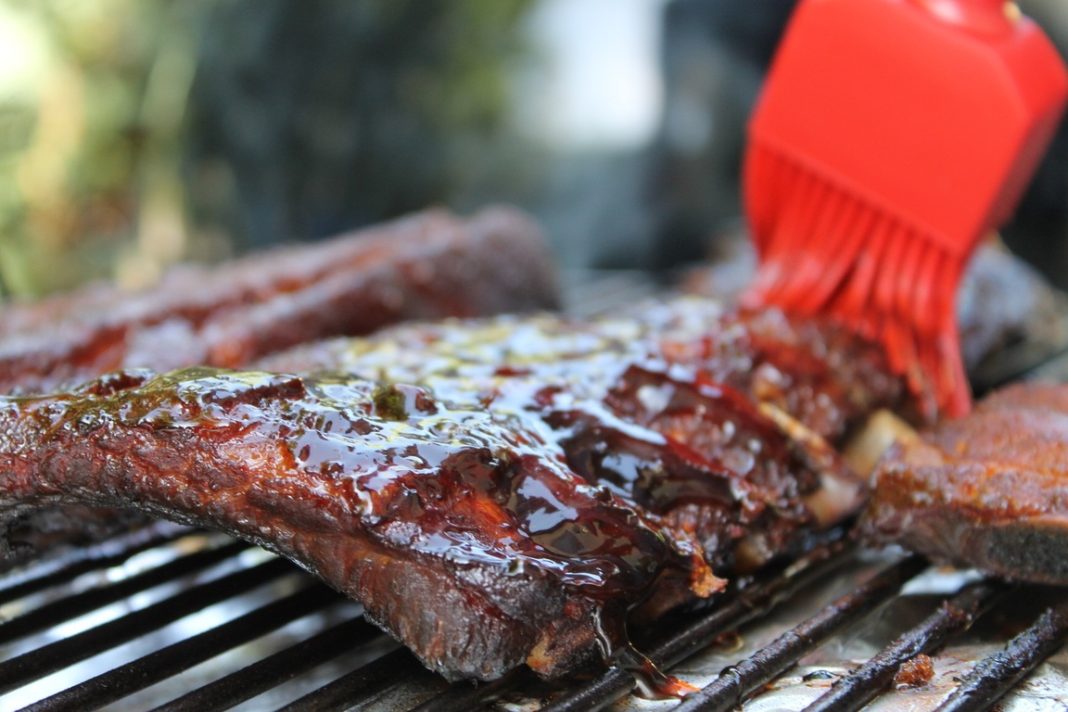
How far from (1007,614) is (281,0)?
5686mm

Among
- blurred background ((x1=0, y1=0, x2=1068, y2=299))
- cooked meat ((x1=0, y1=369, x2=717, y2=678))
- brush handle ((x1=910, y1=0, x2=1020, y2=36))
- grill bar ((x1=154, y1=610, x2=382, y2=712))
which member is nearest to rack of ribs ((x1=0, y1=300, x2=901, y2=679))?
cooked meat ((x1=0, y1=369, x2=717, y2=678))

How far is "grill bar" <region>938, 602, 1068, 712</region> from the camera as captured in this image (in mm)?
1876

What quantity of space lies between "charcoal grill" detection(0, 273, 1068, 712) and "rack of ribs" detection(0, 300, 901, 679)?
14 centimetres

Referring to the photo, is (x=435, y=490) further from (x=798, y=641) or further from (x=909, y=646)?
(x=909, y=646)

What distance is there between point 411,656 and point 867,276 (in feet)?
5.68

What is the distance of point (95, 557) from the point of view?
2.73 metres

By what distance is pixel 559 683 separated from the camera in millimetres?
2021

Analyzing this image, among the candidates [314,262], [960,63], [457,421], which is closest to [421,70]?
[314,262]

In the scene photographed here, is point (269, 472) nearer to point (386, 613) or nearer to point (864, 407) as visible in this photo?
point (386, 613)

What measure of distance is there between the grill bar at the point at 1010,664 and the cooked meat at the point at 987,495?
0.43 feet

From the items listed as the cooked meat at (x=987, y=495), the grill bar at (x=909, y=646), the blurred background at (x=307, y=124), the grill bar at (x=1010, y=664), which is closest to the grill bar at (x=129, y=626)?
the grill bar at (x=909, y=646)

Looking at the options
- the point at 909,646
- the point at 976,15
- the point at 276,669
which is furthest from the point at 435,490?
the point at 976,15

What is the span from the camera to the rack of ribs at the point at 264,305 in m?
2.97

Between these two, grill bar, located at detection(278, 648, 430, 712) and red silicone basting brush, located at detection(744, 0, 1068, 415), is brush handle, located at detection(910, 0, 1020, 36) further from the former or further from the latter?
grill bar, located at detection(278, 648, 430, 712)
